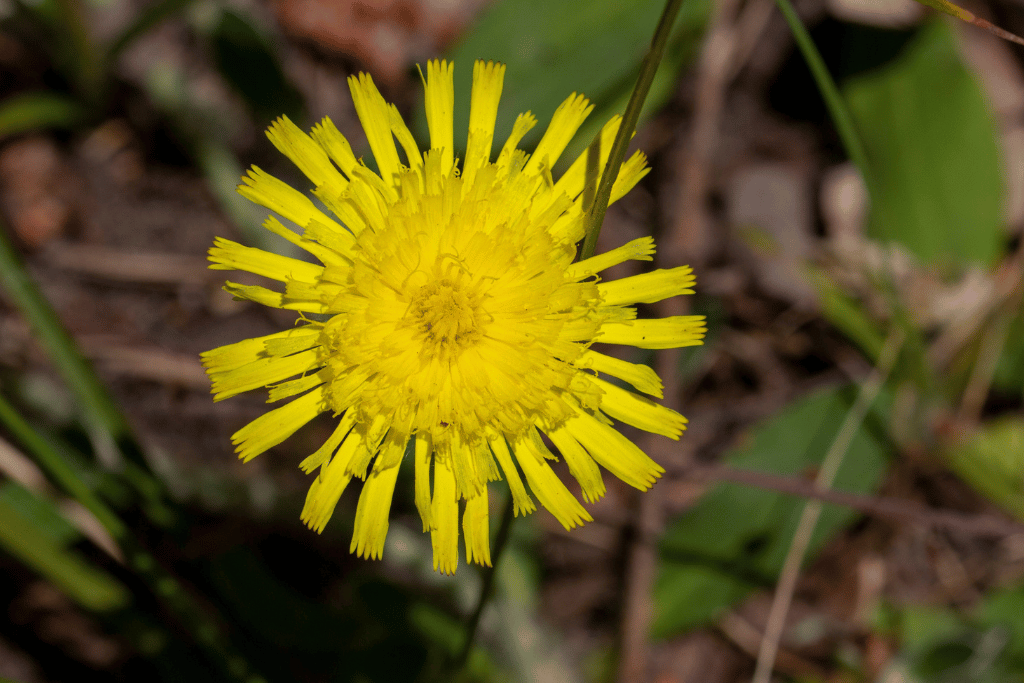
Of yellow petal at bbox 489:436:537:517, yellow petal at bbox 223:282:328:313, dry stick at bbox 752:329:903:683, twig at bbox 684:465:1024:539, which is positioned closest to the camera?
yellow petal at bbox 223:282:328:313

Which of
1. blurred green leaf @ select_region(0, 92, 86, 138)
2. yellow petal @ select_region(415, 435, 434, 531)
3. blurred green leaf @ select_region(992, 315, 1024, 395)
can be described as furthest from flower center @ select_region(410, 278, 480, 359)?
blurred green leaf @ select_region(992, 315, 1024, 395)

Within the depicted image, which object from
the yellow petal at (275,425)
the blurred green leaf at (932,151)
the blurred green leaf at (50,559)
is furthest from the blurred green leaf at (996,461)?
the blurred green leaf at (50,559)

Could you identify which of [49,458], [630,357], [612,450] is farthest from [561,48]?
[49,458]

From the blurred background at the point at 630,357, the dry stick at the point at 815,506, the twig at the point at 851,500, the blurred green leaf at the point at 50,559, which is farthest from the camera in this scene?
the dry stick at the point at 815,506

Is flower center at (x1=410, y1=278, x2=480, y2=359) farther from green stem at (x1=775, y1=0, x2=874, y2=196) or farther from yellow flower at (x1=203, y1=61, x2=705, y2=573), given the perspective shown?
green stem at (x1=775, y1=0, x2=874, y2=196)

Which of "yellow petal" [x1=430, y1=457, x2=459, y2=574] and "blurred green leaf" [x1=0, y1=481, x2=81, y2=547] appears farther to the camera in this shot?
"blurred green leaf" [x1=0, y1=481, x2=81, y2=547]

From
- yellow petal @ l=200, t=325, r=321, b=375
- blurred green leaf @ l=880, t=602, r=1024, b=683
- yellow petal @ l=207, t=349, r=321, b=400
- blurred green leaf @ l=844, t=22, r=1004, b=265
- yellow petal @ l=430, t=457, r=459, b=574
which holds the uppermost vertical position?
blurred green leaf @ l=844, t=22, r=1004, b=265

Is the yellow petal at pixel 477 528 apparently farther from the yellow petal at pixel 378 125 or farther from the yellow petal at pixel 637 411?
the yellow petal at pixel 378 125
